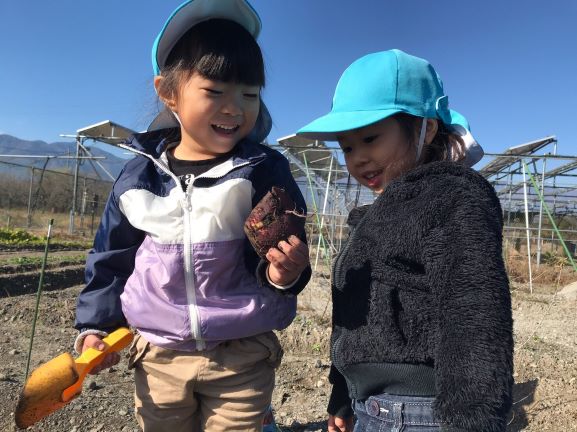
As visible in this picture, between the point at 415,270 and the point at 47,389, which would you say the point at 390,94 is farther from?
the point at 47,389

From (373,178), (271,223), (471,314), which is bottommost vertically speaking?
(471,314)

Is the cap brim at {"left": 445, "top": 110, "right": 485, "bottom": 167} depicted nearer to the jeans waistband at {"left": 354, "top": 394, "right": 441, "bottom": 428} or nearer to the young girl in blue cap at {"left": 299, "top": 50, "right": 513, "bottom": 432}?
the young girl in blue cap at {"left": 299, "top": 50, "right": 513, "bottom": 432}

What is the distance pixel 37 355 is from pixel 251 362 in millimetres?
3226

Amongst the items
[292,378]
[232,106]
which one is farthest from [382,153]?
[292,378]

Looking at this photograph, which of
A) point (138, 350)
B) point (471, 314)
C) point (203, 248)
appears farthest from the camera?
point (138, 350)

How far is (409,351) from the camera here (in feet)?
3.11

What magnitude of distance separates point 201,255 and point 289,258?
30 cm

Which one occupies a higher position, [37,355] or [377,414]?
[377,414]

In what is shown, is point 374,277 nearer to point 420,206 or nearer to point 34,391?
point 420,206

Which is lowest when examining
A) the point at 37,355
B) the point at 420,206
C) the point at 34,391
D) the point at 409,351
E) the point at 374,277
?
the point at 37,355

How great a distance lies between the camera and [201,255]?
1.22m

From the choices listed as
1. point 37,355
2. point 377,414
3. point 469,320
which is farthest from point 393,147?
point 37,355

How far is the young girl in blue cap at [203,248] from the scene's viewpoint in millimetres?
1232

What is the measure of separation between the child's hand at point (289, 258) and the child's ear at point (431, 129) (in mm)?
410
